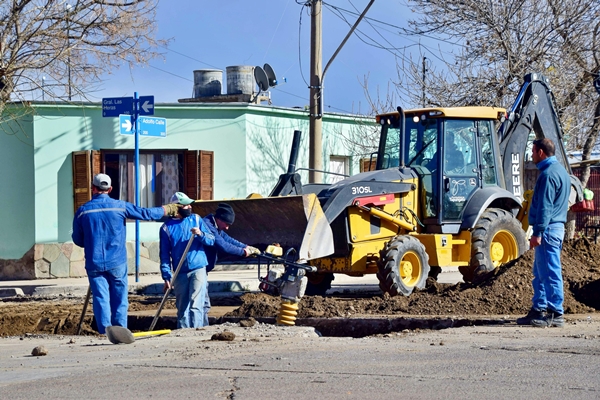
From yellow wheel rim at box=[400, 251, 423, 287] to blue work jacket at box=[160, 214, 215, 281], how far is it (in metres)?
3.76

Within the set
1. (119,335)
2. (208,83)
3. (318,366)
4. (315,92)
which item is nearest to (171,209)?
(119,335)

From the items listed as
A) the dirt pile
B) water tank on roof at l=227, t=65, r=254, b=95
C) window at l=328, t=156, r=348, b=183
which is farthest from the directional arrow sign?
water tank on roof at l=227, t=65, r=254, b=95

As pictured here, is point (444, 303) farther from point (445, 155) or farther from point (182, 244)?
point (182, 244)

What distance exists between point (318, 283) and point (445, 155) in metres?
2.87

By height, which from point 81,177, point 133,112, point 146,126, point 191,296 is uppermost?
point 133,112

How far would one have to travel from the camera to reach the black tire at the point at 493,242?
13609mm

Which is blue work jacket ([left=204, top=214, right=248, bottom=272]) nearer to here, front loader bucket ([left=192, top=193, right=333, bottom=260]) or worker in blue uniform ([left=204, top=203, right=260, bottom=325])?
worker in blue uniform ([left=204, top=203, right=260, bottom=325])

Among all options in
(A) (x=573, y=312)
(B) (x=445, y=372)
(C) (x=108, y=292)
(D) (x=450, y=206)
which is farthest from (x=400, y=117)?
(B) (x=445, y=372)

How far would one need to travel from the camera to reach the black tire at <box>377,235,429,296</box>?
12.6 m

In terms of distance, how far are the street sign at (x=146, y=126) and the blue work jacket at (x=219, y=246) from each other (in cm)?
654

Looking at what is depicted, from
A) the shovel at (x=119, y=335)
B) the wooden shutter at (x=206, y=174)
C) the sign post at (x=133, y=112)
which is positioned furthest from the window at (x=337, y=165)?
the shovel at (x=119, y=335)

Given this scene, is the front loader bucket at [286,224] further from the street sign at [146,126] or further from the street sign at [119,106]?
the street sign at [119,106]

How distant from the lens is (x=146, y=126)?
1686 cm

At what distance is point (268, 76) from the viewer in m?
23.1
